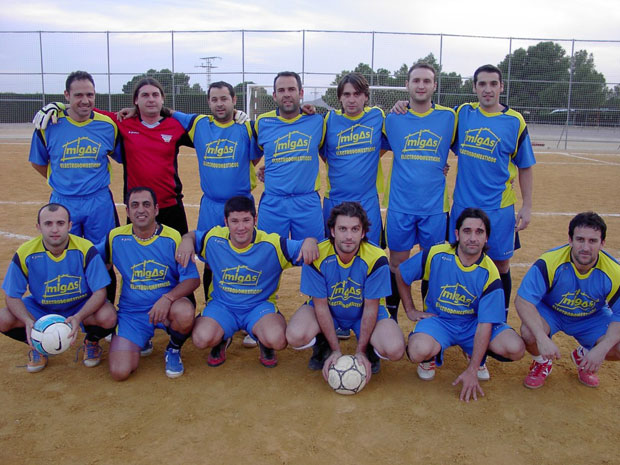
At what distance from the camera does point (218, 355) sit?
3.71 meters

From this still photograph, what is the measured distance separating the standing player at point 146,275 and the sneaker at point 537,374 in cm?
230

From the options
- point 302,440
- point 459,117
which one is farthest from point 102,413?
point 459,117

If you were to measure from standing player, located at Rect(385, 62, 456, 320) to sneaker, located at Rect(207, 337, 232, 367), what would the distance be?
1584mm

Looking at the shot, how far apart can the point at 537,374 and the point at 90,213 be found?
139 inches

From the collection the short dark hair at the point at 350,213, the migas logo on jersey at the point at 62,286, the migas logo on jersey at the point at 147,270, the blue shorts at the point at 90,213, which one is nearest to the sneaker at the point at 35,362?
the migas logo on jersey at the point at 62,286

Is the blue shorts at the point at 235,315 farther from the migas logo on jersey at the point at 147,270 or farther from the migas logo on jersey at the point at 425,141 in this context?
the migas logo on jersey at the point at 425,141

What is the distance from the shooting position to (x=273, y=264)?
3.80 m

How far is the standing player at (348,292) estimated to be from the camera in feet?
11.4

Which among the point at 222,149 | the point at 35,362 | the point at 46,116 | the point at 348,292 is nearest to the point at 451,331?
the point at 348,292

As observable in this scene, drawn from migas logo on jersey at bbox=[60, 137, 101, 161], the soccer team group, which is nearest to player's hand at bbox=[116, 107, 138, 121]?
the soccer team group

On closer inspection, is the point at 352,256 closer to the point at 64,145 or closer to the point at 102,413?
the point at 102,413

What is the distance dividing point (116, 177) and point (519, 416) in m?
11.2

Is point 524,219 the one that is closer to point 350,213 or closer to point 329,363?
point 350,213

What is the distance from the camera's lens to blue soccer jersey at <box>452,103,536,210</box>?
3.98 m
